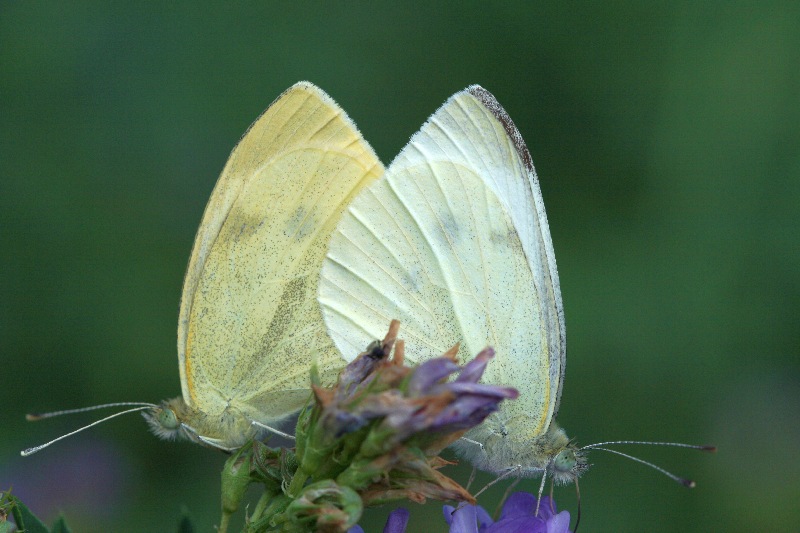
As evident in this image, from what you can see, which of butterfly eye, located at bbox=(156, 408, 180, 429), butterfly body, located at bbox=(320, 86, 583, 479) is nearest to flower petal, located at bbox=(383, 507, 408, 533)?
butterfly body, located at bbox=(320, 86, 583, 479)

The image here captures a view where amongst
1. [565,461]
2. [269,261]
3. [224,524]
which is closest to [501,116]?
[269,261]

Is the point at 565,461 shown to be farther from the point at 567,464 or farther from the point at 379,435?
the point at 379,435

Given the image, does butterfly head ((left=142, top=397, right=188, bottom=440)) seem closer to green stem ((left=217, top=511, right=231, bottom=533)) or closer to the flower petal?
green stem ((left=217, top=511, right=231, bottom=533))

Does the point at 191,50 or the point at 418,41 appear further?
the point at 418,41

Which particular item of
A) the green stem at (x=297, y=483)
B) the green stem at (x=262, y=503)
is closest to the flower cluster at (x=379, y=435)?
the green stem at (x=297, y=483)

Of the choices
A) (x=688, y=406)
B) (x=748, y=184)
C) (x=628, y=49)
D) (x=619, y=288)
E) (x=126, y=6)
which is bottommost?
(x=688, y=406)

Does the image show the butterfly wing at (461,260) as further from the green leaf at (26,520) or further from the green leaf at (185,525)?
the green leaf at (26,520)

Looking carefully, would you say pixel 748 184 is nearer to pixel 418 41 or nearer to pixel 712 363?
pixel 712 363

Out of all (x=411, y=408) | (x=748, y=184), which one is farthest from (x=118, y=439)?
(x=748, y=184)
